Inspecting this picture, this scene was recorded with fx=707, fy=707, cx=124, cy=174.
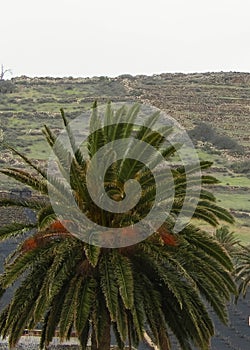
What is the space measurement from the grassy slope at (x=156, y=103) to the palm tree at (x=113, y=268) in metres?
40.9

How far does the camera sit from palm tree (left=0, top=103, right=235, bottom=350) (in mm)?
13725

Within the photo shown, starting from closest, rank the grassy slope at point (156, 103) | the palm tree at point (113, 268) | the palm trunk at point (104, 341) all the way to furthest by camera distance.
→ the palm tree at point (113, 268) < the palm trunk at point (104, 341) < the grassy slope at point (156, 103)

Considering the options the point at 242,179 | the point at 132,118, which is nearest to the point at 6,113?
the point at 242,179

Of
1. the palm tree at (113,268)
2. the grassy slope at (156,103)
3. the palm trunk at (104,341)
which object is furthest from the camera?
the grassy slope at (156,103)

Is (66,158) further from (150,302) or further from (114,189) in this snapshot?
(150,302)

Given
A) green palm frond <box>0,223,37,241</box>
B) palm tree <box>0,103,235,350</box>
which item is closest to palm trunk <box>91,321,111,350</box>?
palm tree <box>0,103,235,350</box>

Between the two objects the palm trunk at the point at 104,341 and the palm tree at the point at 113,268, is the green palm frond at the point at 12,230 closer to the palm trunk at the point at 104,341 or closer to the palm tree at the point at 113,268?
the palm tree at the point at 113,268

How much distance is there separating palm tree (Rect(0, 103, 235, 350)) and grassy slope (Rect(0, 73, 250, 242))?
40.9 m

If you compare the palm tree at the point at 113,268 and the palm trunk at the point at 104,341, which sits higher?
the palm tree at the point at 113,268

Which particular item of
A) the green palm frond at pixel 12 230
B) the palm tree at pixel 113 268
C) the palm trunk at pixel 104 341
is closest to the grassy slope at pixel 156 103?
the palm tree at pixel 113 268

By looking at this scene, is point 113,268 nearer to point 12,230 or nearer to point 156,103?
point 12,230

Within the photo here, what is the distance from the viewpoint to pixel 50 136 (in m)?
15.6

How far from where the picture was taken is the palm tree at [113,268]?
1373 centimetres

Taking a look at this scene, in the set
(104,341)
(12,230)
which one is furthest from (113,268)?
(12,230)
